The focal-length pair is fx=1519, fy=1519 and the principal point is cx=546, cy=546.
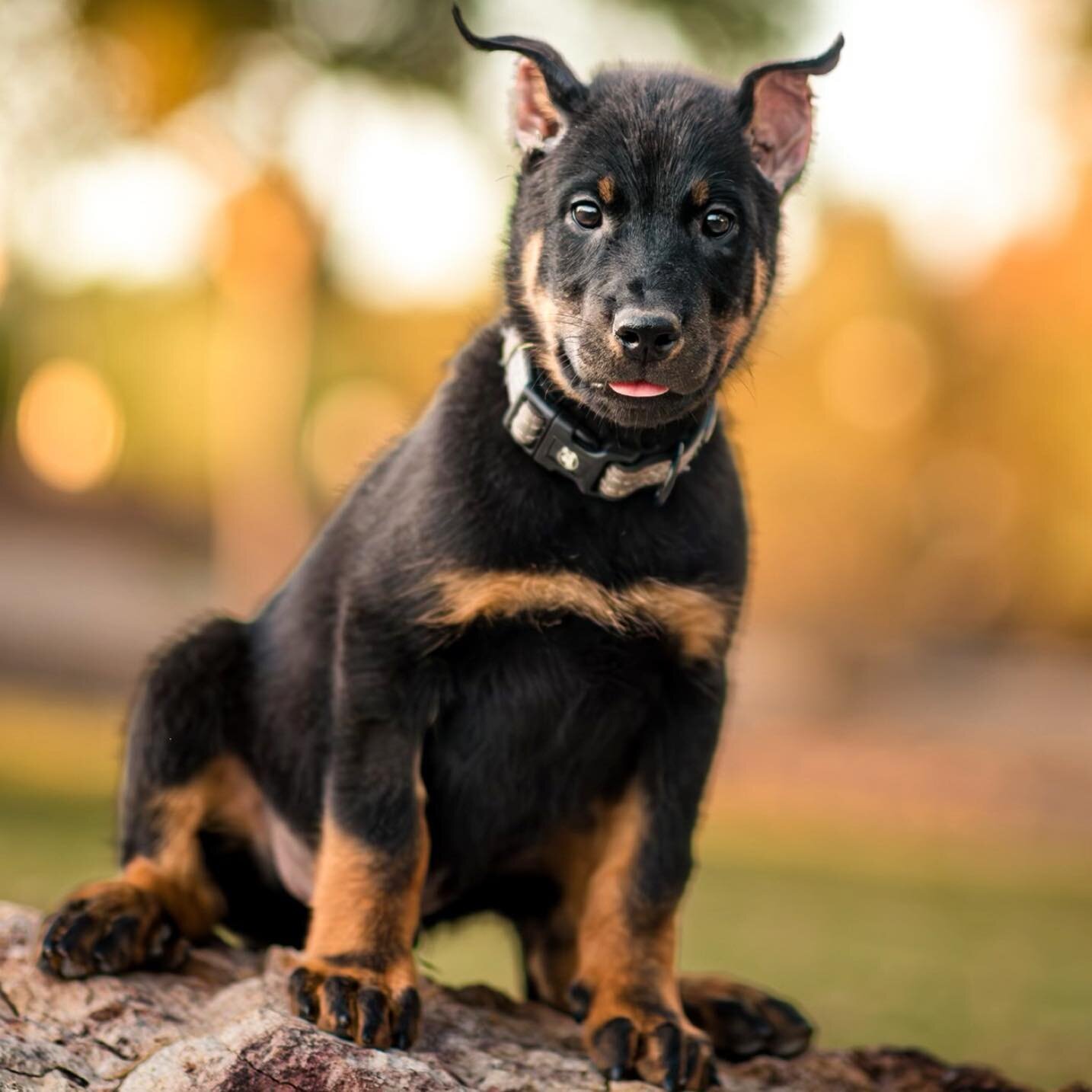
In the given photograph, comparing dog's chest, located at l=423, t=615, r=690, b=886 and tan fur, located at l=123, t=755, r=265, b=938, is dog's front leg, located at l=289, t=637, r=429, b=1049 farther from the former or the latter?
tan fur, located at l=123, t=755, r=265, b=938

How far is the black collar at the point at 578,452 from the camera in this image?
3258mm

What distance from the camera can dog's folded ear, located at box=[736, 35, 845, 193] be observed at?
3326mm

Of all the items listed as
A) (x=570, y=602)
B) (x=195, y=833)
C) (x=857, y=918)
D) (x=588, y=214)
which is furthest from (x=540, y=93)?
(x=857, y=918)

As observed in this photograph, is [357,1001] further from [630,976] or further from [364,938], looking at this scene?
[630,976]

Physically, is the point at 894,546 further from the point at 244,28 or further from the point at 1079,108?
the point at 244,28

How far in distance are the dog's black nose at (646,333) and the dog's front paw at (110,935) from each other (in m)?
1.71

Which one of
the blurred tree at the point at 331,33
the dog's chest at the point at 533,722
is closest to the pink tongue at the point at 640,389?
the dog's chest at the point at 533,722

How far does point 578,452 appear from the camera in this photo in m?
3.25

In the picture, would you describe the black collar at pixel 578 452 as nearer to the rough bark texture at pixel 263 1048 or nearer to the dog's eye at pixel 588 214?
the dog's eye at pixel 588 214

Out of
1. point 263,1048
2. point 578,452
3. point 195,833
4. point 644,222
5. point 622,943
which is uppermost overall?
point 644,222

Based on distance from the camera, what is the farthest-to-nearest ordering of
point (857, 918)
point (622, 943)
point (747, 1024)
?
point (857, 918)
point (747, 1024)
point (622, 943)

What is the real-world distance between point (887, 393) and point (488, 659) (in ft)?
48.0

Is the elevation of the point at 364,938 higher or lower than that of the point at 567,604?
lower

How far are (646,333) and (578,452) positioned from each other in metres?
0.36
